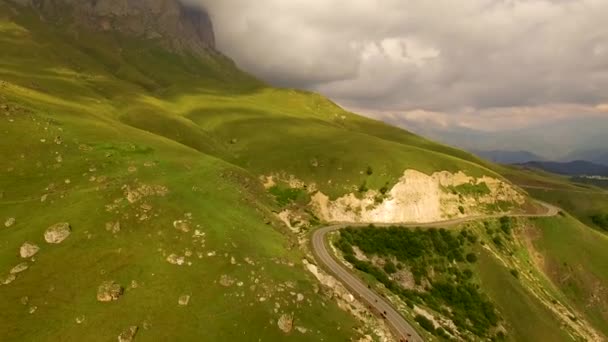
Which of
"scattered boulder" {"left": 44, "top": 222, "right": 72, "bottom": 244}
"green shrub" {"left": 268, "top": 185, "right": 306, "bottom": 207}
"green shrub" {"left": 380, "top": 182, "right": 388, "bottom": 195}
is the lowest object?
"green shrub" {"left": 268, "top": 185, "right": 306, "bottom": 207}

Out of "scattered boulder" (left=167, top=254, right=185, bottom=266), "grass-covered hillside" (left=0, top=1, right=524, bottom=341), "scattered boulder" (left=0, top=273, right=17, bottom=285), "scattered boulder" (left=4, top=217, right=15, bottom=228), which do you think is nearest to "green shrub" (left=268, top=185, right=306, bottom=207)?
"grass-covered hillside" (left=0, top=1, right=524, bottom=341)

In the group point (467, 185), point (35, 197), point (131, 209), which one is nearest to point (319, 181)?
point (467, 185)

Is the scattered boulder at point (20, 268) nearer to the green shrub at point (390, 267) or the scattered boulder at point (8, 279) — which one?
the scattered boulder at point (8, 279)

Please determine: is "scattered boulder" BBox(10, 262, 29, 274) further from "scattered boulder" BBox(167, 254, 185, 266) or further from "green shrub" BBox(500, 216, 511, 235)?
"green shrub" BBox(500, 216, 511, 235)

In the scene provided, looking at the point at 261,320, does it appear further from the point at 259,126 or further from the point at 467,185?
the point at 259,126

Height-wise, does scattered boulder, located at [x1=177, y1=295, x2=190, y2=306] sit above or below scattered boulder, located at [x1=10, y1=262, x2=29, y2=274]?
above

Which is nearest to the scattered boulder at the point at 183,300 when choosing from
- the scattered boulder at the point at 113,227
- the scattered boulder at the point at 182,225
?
the scattered boulder at the point at 182,225
